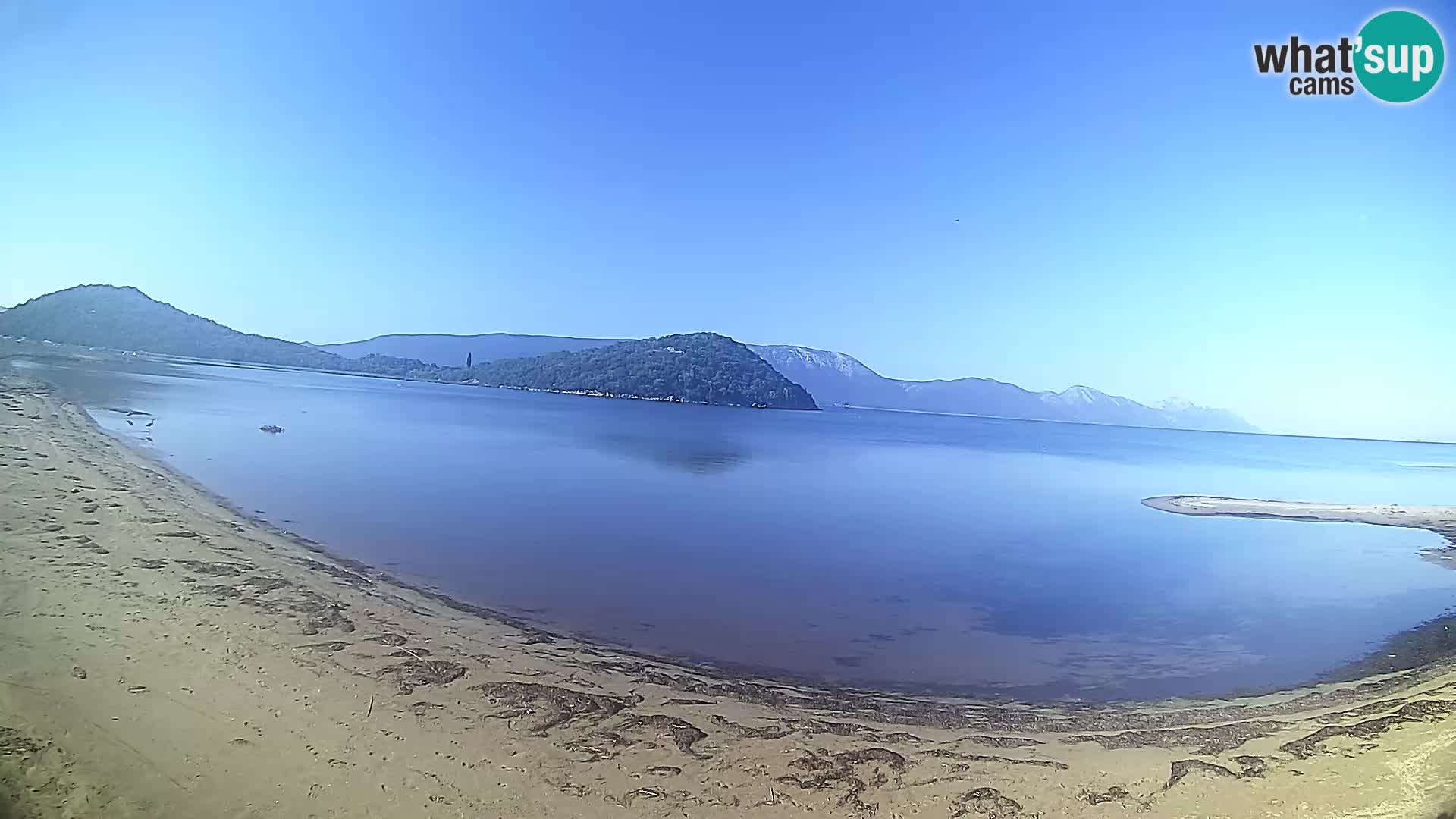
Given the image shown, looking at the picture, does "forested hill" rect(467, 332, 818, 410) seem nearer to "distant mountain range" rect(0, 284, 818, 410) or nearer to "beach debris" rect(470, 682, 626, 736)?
"distant mountain range" rect(0, 284, 818, 410)

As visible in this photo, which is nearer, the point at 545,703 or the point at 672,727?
the point at 672,727

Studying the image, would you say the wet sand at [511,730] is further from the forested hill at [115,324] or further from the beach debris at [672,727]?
the forested hill at [115,324]

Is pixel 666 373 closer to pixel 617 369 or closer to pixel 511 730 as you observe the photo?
pixel 617 369

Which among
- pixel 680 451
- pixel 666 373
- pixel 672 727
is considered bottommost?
pixel 672 727

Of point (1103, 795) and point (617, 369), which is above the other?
point (617, 369)

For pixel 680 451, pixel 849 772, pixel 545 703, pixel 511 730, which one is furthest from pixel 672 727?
pixel 680 451

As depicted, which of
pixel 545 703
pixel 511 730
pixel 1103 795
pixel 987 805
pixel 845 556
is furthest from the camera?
pixel 845 556
